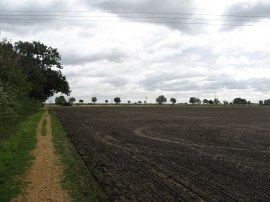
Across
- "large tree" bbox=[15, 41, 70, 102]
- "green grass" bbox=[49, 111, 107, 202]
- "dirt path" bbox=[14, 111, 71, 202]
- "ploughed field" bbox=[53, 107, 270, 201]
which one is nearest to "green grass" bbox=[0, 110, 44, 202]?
"dirt path" bbox=[14, 111, 71, 202]

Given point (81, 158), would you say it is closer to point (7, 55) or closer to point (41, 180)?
point (41, 180)

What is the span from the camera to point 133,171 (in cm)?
1210

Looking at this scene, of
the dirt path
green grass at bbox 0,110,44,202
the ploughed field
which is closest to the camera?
the dirt path

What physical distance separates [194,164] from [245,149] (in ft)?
18.3

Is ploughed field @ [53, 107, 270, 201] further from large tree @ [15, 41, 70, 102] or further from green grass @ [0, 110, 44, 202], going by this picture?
large tree @ [15, 41, 70, 102]

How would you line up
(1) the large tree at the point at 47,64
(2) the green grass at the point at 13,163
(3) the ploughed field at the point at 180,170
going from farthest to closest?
(1) the large tree at the point at 47,64 → (2) the green grass at the point at 13,163 → (3) the ploughed field at the point at 180,170

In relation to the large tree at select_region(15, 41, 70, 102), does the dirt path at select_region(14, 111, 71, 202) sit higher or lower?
lower

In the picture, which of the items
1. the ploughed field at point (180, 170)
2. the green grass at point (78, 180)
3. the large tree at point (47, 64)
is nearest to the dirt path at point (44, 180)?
the green grass at point (78, 180)

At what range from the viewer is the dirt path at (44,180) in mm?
8939

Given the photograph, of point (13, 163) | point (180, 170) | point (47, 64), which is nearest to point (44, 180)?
point (13, 163)

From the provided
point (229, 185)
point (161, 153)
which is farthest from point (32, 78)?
point (229, 185)

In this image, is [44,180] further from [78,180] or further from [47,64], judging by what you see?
[47,64]

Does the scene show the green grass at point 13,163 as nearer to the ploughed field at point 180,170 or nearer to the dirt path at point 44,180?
the dirt path at point 44,180

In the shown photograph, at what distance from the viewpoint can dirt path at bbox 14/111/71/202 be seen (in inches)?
352
